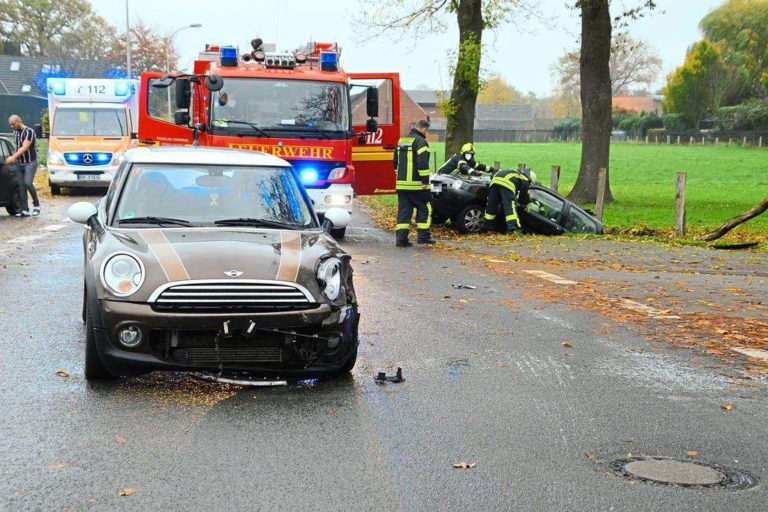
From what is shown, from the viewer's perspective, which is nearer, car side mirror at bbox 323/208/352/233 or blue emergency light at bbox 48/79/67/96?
car side mirror at bbox 323/208/352/233

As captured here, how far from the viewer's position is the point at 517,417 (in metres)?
6.05

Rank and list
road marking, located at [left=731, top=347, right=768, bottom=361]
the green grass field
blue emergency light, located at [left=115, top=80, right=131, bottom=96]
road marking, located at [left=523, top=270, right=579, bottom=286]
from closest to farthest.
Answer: road marking, located at [left=731, top=347, right=768, bottom=361], road marking, located at [left=523, top=270, right=579, bottom=286], the green grass field, blue emergency light, located at [left=115, top=80, right=131, bottom=96]

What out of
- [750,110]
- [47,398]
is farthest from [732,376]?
[750,110]

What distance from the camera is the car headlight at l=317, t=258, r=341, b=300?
21.7 feet

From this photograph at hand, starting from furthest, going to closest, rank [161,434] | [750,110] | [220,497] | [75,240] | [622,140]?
[622,140], [750,110], [75,240], [161,434], [220,497]

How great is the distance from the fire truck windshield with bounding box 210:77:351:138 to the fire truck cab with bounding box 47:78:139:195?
436 inches

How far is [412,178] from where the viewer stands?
16484mm

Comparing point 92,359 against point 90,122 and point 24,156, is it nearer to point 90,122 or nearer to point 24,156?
point 24,156

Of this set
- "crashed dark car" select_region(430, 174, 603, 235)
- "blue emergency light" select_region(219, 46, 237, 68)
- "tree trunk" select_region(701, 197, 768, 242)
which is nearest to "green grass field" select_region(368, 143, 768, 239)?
"tree trunk" select_region(701, 197, 768, 242)

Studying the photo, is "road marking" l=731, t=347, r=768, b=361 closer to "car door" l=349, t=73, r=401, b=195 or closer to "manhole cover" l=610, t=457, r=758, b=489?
"manhole cover" l=610, t=457, r=758, b=489

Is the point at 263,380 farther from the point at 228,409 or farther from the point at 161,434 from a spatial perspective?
the point at 161,434

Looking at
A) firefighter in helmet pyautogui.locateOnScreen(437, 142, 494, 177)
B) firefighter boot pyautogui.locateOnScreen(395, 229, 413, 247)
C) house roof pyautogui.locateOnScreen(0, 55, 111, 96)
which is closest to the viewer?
firefighter boot pyautogui.locateOnScreen(395, 229, 413, 247)

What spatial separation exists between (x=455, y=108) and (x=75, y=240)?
1344 centimetres

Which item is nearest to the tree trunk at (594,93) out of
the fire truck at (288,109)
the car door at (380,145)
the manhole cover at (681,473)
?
the car door at (380,145)
